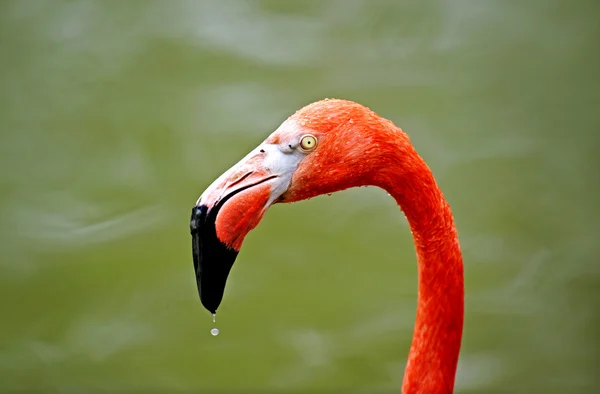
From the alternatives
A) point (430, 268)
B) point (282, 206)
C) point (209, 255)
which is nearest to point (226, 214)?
point (209, 255)

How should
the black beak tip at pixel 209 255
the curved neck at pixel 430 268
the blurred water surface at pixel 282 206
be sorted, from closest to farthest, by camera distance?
1. the black beak tip at pixel 209 255
2. the curved neck at pixel 430 268
3. the blurred water surface at pixel 282 206

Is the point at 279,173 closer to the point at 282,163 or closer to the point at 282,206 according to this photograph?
the point at 282,163

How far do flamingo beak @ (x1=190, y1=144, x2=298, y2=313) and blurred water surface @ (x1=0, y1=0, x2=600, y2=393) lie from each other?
1.93 meters

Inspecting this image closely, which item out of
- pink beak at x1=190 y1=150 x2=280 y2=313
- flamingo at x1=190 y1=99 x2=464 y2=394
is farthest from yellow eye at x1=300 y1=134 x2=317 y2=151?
pink beak at x1=190 y1=150 x2=280 y2=313

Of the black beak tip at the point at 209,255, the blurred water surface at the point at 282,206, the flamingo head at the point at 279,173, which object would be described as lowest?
the black beak tip at the point at 209,255

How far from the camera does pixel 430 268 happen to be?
3.05m

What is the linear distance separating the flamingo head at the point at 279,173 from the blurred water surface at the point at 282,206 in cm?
198

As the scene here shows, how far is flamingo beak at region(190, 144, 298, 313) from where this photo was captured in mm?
2656

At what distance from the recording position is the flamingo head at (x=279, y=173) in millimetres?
2668

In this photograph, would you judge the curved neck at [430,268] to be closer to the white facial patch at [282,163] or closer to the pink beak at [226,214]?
the white facial patch at [282,163]

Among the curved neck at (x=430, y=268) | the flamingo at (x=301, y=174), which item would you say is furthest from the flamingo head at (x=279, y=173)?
the curved neck at (x=430, y=268)

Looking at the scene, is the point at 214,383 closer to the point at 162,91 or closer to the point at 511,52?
the point at 162,91

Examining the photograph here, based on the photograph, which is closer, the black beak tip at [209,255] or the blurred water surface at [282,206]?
the black beak tip at [209,255]

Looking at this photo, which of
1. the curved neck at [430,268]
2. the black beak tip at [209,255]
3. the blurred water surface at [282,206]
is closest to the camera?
the black beak tip at [209,255]
